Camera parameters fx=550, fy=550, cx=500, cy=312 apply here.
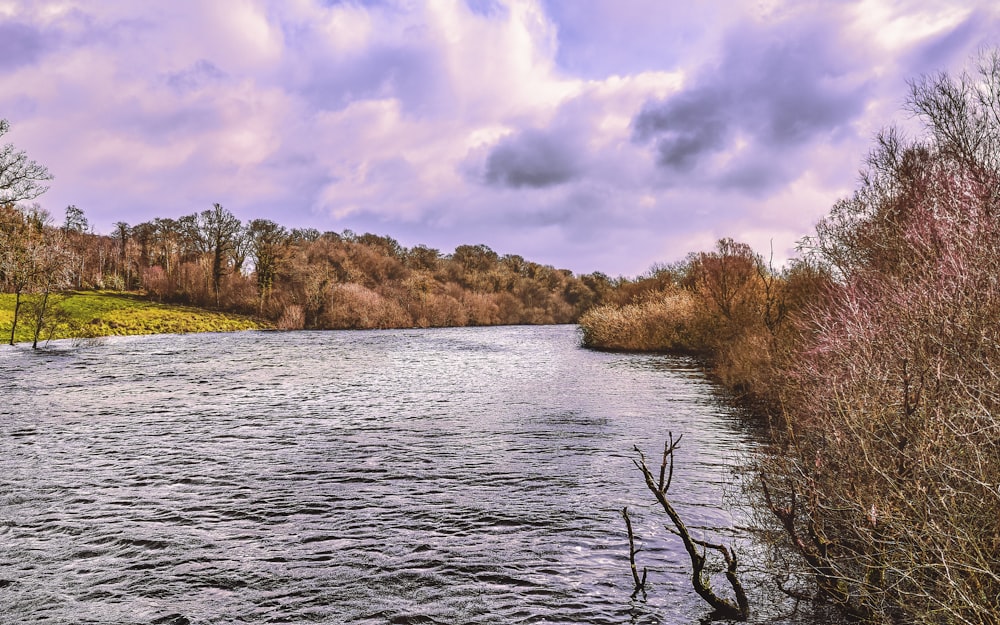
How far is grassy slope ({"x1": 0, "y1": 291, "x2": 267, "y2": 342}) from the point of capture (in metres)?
51.4

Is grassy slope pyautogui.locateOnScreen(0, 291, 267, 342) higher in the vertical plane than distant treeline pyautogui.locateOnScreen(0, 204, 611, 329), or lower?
lower

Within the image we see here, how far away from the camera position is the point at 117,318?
6400 cm

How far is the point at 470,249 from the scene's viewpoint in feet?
444

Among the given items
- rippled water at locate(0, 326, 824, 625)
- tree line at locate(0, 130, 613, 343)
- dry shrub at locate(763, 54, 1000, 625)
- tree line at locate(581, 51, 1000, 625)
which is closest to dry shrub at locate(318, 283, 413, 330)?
tree line at locate(0, 130, 613, 343)

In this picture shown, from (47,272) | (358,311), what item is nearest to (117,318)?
(47,272)

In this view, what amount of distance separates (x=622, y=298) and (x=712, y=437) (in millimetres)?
48528

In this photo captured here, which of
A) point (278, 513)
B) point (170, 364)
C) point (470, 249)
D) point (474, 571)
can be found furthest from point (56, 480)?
point (470, 249)

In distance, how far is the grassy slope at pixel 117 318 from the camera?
51.4 metres

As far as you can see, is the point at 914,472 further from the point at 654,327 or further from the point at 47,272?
the point at 47,272

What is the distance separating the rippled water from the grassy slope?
112ft

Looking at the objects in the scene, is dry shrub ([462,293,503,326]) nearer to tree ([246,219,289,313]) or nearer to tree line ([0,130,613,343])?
tree line ([0,130,613,343])

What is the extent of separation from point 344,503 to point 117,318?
67469 mm

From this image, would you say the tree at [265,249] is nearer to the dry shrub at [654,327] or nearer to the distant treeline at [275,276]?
the distant treeline at [275,276]

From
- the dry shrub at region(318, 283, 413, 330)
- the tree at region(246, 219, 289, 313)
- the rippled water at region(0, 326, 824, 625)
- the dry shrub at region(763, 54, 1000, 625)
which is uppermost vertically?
the tree at region(246, 219, 289, 313)
